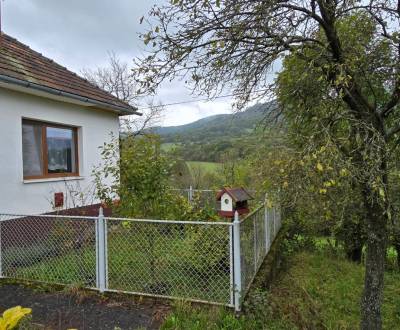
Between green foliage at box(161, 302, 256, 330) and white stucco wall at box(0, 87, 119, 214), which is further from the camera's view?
white stucco wall at box(0, 87, 119, 214)

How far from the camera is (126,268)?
489 cm

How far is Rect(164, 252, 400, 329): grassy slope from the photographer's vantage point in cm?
392

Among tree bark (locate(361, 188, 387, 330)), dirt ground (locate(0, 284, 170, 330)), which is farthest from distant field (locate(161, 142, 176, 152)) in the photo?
tree bark (locate(361, 188, 387, 330))

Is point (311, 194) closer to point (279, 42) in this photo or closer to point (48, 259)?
point (279, 42)

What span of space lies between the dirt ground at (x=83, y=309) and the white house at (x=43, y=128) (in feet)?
7.63

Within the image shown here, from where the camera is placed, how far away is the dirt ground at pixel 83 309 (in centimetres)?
390

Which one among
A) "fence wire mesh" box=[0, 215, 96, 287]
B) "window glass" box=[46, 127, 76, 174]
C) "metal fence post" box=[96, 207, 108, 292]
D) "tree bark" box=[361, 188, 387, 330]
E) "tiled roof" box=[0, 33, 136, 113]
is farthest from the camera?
"window glass" box=[46, 127, 76, 174]

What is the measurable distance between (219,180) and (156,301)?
11.2m

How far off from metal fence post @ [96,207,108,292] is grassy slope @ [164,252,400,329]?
124cm

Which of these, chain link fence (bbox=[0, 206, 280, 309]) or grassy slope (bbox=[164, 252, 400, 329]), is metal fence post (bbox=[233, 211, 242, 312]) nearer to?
chain link fence (bbox=[0, 206, 280, 309])

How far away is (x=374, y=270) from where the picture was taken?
169 inches

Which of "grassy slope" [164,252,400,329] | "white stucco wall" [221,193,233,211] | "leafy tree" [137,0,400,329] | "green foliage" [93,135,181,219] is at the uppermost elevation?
"leafy tree" [137,0,400,329]

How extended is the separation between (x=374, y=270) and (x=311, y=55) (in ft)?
9.32

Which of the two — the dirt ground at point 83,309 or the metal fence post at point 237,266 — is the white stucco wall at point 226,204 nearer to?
the metal fence post at point 237,266
